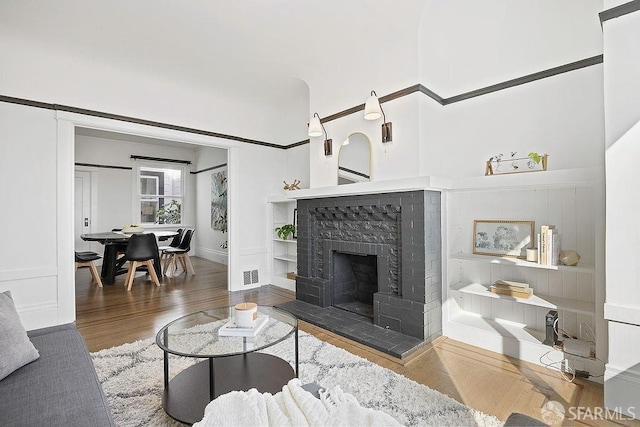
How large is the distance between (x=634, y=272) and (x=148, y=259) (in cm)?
537

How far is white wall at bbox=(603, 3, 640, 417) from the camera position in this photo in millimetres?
1716

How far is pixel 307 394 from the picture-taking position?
1127mm

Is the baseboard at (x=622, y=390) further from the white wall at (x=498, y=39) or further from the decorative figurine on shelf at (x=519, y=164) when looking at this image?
the white wall at (x=498, y=39)

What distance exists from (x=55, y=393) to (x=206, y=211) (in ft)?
21.4

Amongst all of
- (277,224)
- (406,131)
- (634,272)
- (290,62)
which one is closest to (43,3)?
(290,62)

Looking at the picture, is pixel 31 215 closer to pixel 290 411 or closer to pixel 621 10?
pixel 290 411

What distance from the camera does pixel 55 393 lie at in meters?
1.30

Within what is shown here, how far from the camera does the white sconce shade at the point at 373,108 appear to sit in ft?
9.72

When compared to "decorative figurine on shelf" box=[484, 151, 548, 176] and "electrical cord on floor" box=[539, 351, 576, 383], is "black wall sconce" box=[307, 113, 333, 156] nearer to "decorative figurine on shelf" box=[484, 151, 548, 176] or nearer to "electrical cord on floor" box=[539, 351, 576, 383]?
"decorative figurine on shelf" box=[484, 151, 548, 176]

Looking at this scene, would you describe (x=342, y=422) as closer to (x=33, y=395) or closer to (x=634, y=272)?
(x=33, y=395)

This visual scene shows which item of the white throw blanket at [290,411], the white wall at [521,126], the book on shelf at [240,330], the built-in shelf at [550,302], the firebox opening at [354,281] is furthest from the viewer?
the firebox opening at [354,281]

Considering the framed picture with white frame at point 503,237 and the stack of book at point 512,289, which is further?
the framed picture with white frame at point 503,237

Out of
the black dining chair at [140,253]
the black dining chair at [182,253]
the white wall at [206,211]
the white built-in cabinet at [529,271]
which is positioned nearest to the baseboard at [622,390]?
the white built-in cabinet at [529,271]

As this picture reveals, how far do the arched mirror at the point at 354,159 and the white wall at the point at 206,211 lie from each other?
4089 millimetres
